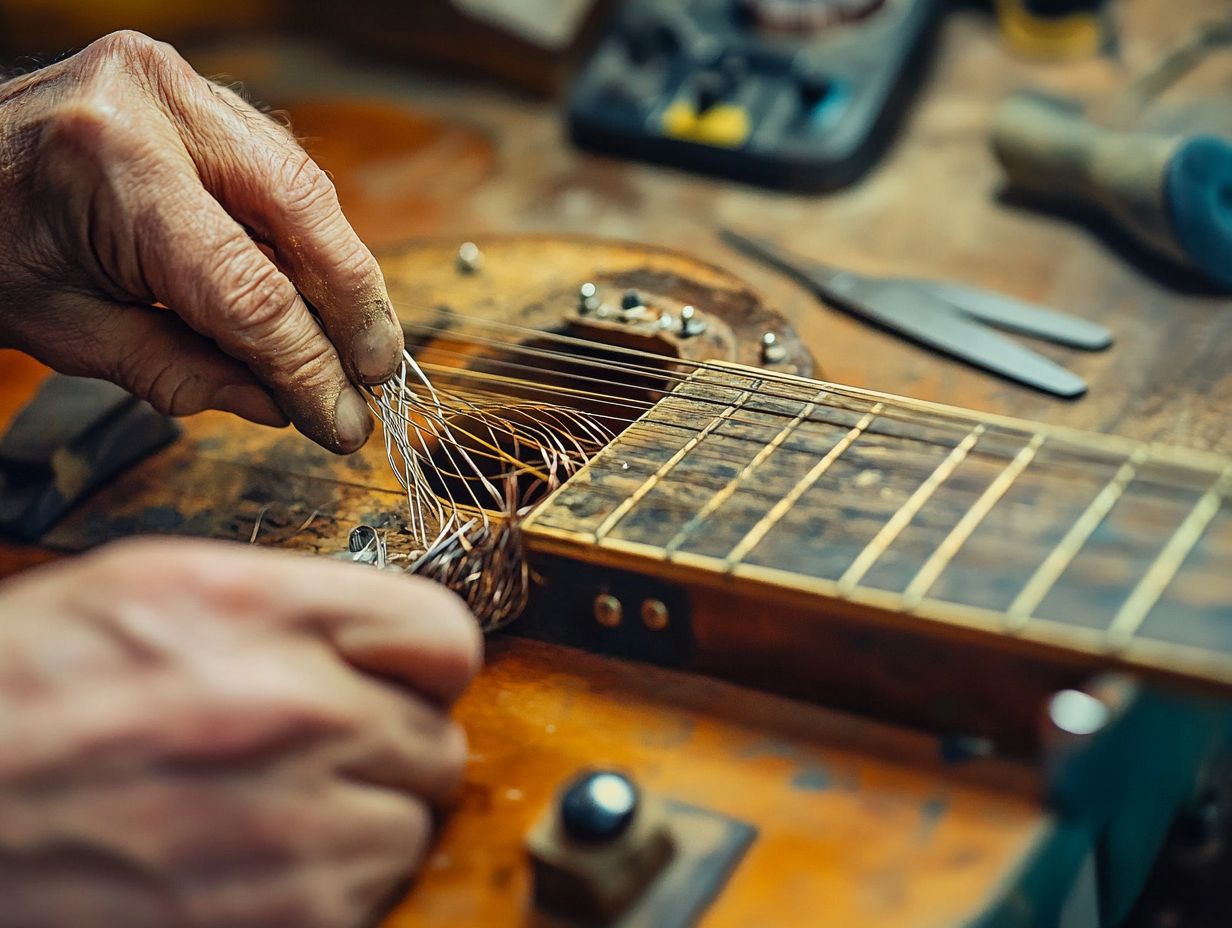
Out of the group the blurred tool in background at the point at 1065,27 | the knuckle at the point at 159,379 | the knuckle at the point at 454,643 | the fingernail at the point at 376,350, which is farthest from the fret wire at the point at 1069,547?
the blurred tool in background at the point at 1065,27

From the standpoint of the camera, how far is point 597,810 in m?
0.75

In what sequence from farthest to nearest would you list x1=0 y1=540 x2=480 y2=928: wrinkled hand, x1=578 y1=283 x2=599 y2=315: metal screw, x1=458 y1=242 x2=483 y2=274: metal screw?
x1=458 y1=242 x2=483 y2=274: metal screw → x1=578 y1=283 x2=599 y2=315: metal screw → x1=0 y1=540 x2=480 y2=928: wrinkled hand

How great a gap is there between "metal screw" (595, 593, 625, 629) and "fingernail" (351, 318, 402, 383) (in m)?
0.31

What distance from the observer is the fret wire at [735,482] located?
91cm

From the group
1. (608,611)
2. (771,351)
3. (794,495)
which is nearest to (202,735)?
(608,611)

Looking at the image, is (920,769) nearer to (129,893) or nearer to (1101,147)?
(129,893)

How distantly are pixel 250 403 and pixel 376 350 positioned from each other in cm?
15

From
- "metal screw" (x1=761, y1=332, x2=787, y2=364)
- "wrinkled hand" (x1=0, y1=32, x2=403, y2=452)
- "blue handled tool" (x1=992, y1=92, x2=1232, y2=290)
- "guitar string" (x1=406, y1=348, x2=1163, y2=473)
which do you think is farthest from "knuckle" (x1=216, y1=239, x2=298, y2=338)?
"blue handled tool" (x1=992, y1=92, x2=1232, y2=290)

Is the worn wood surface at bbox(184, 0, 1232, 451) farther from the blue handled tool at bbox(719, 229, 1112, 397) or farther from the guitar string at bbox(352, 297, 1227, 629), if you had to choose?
the guitar string at bbox(352, 297, 1227, 629)

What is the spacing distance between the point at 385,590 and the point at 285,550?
0.38 m

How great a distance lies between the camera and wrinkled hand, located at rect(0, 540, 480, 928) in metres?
0.68

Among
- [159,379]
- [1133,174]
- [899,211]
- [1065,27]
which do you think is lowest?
[159,379]

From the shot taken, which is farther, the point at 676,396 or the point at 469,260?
the point at 469,260

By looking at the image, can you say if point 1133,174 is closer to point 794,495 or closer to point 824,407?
point 824,407
